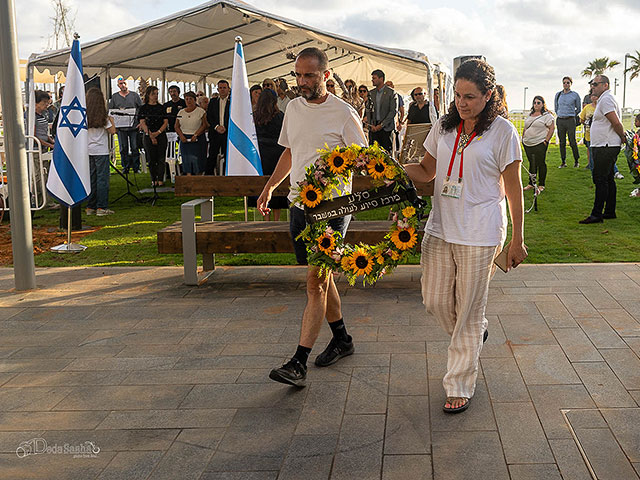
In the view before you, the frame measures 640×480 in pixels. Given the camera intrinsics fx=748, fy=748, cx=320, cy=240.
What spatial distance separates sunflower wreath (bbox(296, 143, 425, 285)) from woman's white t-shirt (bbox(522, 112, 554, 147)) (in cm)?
1051

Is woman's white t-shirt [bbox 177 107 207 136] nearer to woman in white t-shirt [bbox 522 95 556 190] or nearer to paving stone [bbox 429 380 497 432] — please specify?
woman in white t-shirt [bbox 522 95 556 190]

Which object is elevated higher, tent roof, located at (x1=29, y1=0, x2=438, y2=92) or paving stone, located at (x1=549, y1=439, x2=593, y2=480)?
tent roof, located at (x1=29, y1=0, x2=438, y2=92)

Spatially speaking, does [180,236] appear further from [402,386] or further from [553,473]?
[553,473]

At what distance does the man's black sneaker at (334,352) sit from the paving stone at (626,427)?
1721 mm

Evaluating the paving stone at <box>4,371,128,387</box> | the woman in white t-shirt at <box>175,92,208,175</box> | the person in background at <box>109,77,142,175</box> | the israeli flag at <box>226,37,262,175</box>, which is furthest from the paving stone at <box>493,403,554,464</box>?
the person in background at <box>109,77,142,175</box>

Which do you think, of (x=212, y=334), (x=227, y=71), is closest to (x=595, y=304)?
(x=212, y=334)

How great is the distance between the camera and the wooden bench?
7.18m

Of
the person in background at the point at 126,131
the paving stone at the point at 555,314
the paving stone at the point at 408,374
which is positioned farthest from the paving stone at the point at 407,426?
the person in background at the point at 126,131

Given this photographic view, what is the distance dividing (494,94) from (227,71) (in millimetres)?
18235

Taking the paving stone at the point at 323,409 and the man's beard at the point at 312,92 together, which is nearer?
the paving stone at the point at 323,409

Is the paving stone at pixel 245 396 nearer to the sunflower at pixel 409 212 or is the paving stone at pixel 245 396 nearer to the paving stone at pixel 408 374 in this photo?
A: the paving stone at pixel 408 374

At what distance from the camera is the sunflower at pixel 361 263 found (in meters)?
4.40

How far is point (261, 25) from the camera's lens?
15.7m
